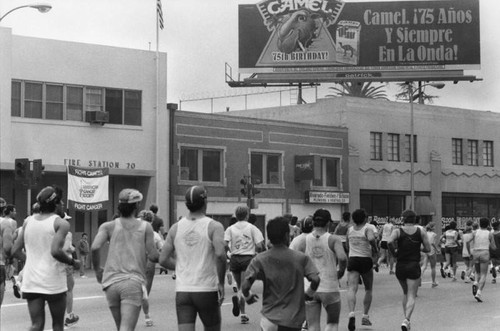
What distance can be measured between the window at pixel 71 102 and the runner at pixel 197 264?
25566 mm

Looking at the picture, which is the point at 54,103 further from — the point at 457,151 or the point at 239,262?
the point at 457,151

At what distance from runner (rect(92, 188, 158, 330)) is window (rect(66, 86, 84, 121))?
2611cm

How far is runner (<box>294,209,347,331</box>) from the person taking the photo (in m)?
11.1

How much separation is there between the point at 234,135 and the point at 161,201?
17.8ft

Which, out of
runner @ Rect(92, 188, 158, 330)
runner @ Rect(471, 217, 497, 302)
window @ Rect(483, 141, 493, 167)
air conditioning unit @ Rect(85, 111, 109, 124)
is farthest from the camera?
window @ Rect(483, 141, 493, 167)

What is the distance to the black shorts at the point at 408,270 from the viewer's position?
1394 centimetres

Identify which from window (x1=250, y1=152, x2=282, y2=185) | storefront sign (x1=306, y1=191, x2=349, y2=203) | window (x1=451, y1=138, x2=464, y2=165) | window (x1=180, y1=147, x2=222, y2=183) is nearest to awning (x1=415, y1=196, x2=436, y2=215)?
window (x1=451, y1=138, x2=464, y2=165)

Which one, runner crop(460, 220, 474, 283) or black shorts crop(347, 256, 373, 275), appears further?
runner crop(460, 220, 474, 283)

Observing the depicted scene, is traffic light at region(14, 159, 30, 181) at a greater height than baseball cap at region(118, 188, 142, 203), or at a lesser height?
greater

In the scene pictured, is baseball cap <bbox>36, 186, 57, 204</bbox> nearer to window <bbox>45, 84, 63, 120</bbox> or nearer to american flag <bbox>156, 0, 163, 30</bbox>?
window <bbox>45, 84, 63, 120</bbox>

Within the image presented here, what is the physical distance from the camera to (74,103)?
114 ft

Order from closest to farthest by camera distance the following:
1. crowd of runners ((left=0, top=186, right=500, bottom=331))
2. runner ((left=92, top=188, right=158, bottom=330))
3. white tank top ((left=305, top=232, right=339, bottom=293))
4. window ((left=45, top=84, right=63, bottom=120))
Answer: crowd of runners ((left=0, top=186, right=500, bottom=331)), runner ((left=92, top=188, right=158, bottom=330)), white tank top ((left=305, top=232, right=339, bottom=293)), window ((left=45, top=84, right=63, bottom=120))

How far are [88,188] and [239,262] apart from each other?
734 inches

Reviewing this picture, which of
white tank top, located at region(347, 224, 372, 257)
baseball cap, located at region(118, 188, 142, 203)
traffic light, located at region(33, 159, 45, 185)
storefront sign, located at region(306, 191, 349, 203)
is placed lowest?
white tank top, located at region(347, 224, 372, 257)
